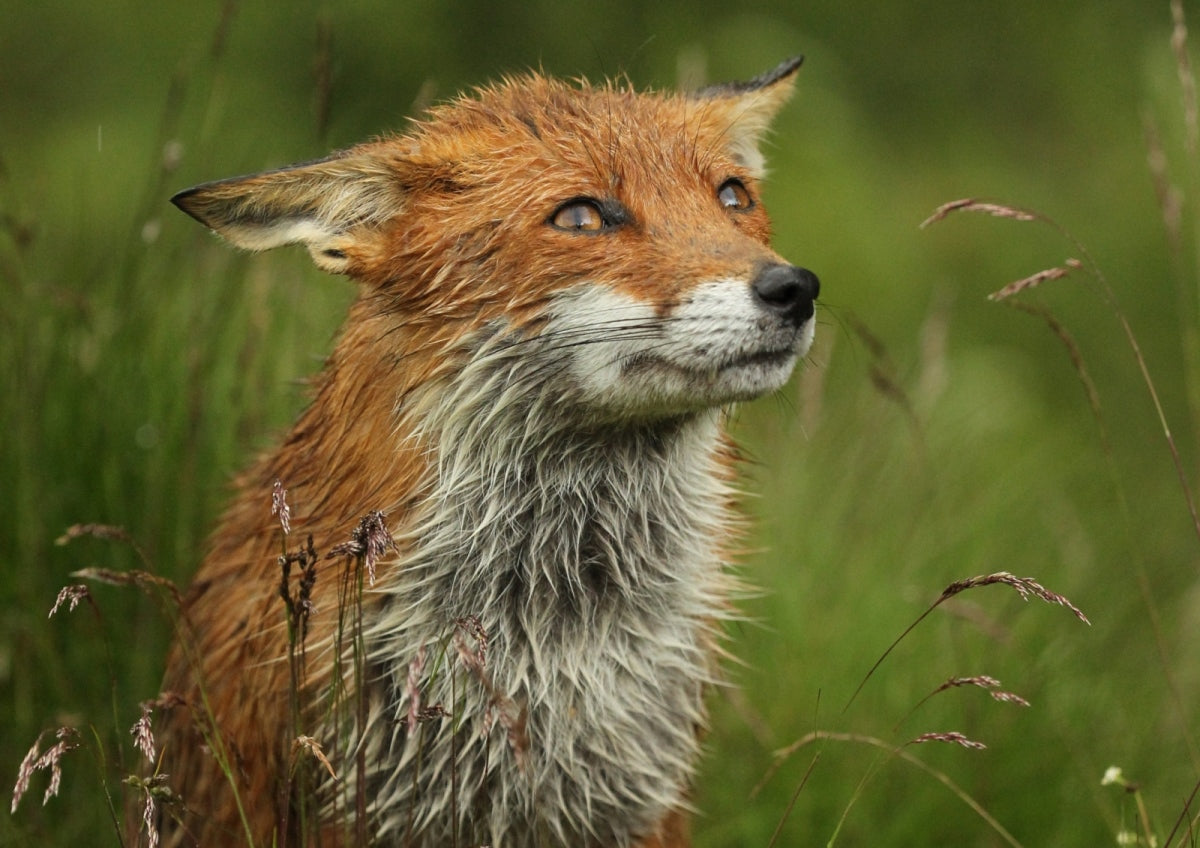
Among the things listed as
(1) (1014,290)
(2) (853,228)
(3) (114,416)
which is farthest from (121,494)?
(2) (853,228)

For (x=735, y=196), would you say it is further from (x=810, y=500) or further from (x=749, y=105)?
(x=810, y=500)

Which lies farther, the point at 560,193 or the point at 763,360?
the point at 560,193

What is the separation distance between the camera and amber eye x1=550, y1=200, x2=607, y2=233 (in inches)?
157

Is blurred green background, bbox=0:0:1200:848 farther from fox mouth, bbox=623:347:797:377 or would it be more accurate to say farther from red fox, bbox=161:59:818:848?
fox mouth, bbox=623:347:797:377

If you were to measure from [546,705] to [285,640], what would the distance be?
73cm

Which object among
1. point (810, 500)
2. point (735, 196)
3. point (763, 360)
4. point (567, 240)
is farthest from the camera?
point (810, 500)

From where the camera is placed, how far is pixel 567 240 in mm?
3930

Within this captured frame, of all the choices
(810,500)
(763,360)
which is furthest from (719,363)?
(810,500)

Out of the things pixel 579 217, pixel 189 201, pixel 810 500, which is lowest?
pixel 810 500

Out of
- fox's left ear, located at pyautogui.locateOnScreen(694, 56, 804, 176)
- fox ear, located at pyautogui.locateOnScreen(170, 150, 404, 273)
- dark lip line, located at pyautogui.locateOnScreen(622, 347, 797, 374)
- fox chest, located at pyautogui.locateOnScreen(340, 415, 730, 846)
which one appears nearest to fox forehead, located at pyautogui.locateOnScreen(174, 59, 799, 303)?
fox ear, located at pyautogui.locateOnScreen(170, 150, 404, 273)

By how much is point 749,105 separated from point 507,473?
156cm

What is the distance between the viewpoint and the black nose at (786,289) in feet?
12.0

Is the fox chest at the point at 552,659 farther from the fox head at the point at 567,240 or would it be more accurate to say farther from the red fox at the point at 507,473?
the fox head at the point at 567,240

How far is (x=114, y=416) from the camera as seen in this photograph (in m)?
5.14
